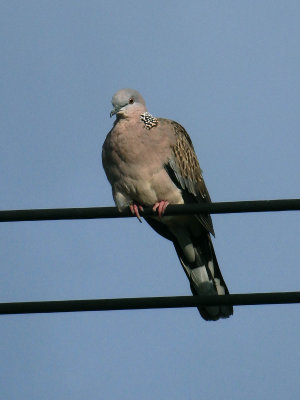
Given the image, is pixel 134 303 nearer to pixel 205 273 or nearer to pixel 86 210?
pixel 86 210

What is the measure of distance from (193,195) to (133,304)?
2.72 m

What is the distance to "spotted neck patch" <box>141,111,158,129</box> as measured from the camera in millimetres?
6384

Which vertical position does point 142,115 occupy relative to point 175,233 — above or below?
above

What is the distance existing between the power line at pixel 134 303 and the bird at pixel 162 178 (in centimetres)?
224

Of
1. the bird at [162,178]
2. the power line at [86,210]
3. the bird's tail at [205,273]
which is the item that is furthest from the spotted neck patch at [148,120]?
the power line at [86,210]

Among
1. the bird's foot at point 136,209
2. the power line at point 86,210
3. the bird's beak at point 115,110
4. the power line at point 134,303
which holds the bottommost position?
the bird's foot at point 136,209

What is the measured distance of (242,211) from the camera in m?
4.01

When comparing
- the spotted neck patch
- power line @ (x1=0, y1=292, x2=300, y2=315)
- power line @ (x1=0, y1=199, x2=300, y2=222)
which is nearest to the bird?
the spotted neck patch

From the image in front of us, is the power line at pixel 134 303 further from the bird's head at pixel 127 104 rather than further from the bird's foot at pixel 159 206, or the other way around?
the bird's head at pixel 127 104

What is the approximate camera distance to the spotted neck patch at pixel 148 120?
6.38m

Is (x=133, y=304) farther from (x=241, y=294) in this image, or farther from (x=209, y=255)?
(x=209, y=255)

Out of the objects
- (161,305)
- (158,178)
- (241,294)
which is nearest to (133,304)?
(161,305)

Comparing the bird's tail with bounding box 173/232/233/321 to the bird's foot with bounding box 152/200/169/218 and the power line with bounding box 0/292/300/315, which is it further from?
the power line with bounding box 0/292/300/315

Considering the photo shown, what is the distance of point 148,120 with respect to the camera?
6.43 m
